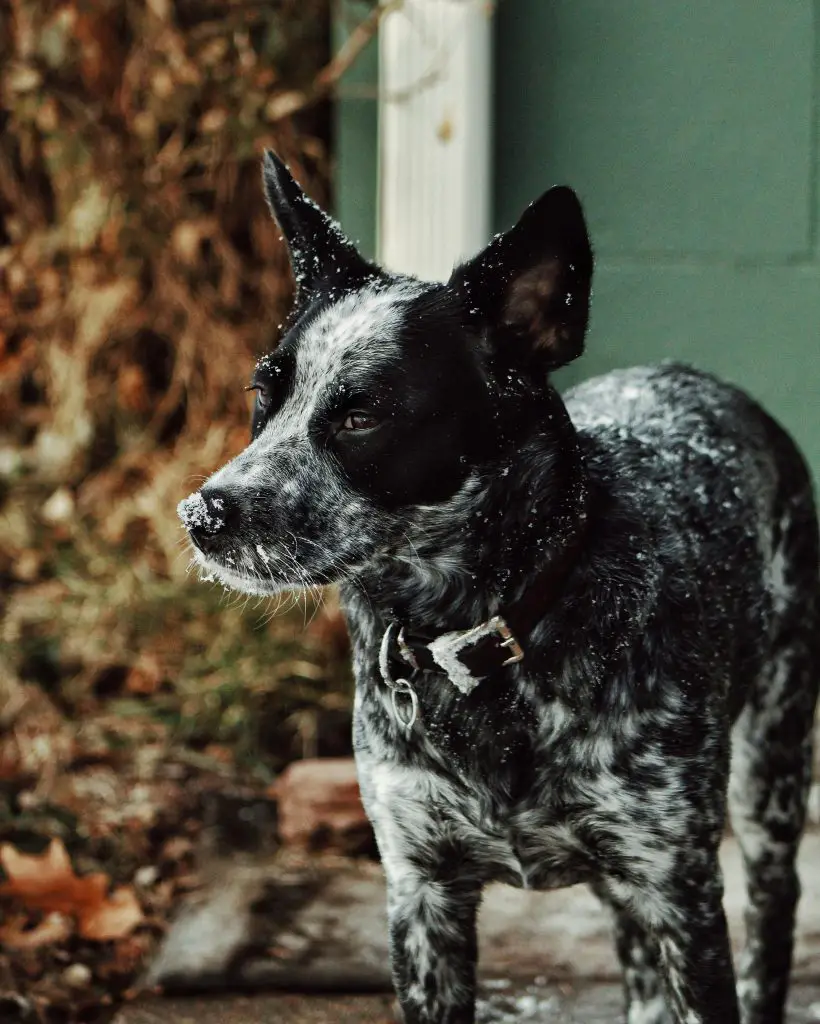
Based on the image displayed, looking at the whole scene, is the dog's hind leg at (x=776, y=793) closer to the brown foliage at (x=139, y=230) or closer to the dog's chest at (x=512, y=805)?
the dog's chest at (x=512, y=805)

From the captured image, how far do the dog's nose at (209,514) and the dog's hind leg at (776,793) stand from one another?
4.06 feet

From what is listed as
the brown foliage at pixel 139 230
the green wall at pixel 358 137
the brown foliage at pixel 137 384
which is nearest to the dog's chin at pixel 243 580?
the brown foliage at pixel 137 384

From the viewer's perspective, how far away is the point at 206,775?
4.13 metres

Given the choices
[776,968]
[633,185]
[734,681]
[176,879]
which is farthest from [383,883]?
[633,185]

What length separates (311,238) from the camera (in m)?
2.39

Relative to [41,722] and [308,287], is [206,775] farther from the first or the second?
[308,287]

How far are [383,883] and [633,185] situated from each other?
7.49ft

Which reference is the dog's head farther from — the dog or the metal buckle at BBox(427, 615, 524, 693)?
the metal buckle at BBox(427, 615, 524, 693)

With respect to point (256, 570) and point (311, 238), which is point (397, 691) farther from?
point (311, 238)

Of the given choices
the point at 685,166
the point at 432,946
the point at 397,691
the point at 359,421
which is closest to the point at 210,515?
the point at 359,421

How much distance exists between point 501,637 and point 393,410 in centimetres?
39

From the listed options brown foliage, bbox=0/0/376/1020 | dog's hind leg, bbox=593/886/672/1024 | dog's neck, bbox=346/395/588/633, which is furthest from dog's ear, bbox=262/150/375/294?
brown foliage, bbox=0/0/376/1020

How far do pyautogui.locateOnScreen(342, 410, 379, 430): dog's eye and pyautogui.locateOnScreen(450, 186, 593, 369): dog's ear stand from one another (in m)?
0.24

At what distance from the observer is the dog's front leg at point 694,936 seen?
221 centimetres
